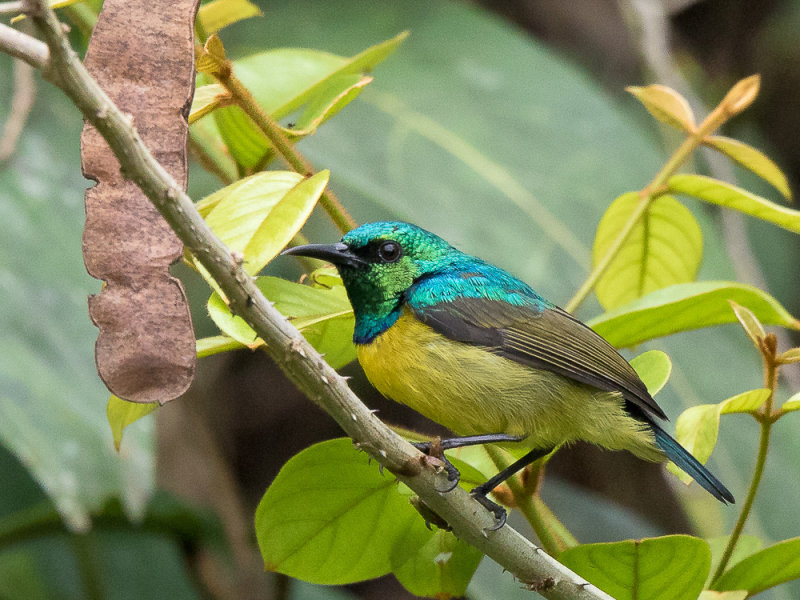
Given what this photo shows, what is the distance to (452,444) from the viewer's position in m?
1.53

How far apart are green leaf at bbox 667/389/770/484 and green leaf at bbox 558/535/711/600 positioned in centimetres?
14

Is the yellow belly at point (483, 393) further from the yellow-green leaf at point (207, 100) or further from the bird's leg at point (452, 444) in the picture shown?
the yellow-green leaf at point (207, 100)

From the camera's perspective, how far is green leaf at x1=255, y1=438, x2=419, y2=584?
1466 mm

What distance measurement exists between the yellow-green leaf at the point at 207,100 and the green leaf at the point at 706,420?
0.86 metres

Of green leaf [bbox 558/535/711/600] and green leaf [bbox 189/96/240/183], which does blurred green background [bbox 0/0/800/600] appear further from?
green leaf [bbox 558/535/711/600]

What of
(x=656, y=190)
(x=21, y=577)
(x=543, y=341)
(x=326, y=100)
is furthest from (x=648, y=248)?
(x=21, y=577)

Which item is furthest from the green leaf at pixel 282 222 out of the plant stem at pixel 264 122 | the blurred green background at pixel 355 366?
the blurred green background at pixel 355 366

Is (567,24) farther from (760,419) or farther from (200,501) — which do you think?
(760,419)

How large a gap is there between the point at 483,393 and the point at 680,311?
Result: 388 millimetres

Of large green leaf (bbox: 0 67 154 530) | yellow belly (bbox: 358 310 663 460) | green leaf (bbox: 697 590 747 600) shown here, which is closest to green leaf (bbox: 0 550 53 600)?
large green leaf (bbox: 0 67 154 530)

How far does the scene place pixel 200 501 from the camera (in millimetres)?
3891

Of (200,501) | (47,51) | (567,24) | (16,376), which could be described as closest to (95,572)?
(200,501)

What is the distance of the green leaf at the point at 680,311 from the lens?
1.57m

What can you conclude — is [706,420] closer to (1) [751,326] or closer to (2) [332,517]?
(1) [751,326]
